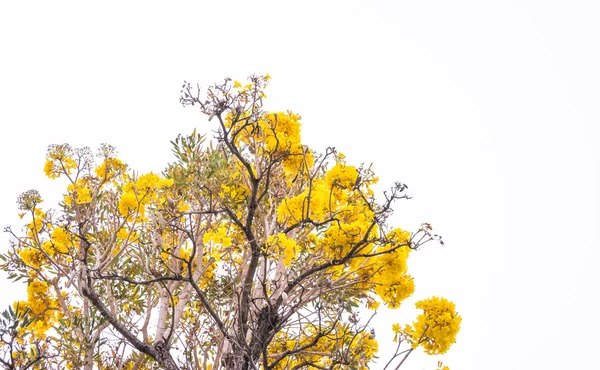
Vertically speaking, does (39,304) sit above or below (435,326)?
above

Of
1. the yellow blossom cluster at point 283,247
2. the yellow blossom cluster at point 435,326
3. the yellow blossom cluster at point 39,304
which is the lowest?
the yellow blossom cluster at point 435,326

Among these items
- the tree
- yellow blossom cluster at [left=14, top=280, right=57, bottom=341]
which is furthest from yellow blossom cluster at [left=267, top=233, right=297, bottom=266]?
yellow blossom cluster at [left=14, top=280, right=57, bottom=341]

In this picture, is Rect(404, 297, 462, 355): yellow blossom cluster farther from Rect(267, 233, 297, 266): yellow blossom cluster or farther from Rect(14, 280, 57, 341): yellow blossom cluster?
Rect(14, 280, 57, 341): yellow blossom cluster

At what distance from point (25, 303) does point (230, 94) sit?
14.2 ft

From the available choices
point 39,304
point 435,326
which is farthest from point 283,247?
point 39,304

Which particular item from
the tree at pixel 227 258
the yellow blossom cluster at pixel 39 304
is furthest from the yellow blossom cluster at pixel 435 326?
the yellow blossom cluster at pixel 39 304

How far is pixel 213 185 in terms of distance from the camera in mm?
5828

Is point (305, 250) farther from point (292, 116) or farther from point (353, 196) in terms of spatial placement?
point (292, 116)

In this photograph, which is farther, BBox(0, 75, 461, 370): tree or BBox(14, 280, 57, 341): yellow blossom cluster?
BBox(14, 280, 57, 341): yellow blossom cluster

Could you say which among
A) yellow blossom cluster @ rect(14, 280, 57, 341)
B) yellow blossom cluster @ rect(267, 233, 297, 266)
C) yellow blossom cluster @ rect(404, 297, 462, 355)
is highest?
yellow blossom cluster @ rect(14, 280, 57, 341)

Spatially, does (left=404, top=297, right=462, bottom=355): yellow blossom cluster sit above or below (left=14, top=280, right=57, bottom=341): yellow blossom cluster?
below

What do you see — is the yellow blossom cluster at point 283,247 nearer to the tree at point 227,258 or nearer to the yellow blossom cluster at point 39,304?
the tree at point 227,258

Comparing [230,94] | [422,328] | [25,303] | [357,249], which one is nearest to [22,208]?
[25,303]

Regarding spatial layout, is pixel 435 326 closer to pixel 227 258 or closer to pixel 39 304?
pixel 227 258
